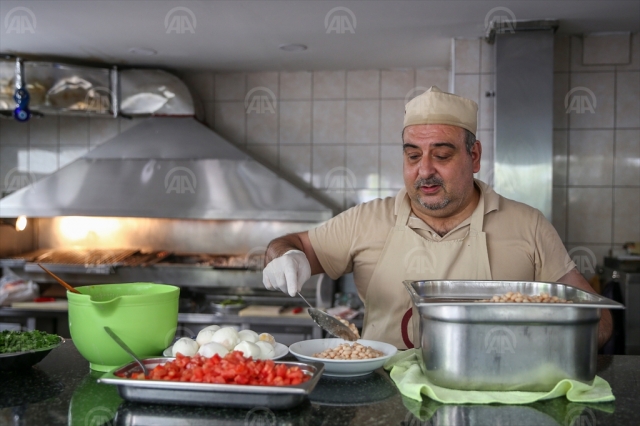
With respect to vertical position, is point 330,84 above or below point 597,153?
above

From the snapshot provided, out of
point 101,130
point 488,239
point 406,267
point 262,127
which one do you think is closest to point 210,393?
point 406,267

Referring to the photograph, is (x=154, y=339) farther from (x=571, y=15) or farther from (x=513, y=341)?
(x=571, y=15)

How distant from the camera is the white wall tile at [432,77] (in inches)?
211

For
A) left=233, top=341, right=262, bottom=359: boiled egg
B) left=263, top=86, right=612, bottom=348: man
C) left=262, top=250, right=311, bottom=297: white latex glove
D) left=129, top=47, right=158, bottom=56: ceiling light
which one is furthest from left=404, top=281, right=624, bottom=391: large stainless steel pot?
left=129, top=47, right=158, bottom=56: ceiling light

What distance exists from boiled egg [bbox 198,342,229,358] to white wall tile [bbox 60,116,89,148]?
4797 mm

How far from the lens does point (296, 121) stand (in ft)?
18.1

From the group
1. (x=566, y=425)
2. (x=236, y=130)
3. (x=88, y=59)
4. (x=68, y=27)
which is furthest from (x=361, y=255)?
(x=88, y=59)

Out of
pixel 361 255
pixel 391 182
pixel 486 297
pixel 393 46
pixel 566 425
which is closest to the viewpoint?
pixel 566 425

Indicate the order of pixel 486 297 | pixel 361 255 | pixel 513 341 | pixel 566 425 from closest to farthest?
pixel 566 425, pixel 513 341, pixel 486 297, pixel 361 255

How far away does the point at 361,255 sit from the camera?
2467 mm

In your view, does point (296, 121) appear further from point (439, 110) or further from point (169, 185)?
point (439, 110)

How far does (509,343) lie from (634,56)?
3978 mm

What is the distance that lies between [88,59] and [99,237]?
5.27ft

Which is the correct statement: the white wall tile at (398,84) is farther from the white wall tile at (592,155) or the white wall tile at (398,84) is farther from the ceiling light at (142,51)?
the ceiling light at (142,51)
